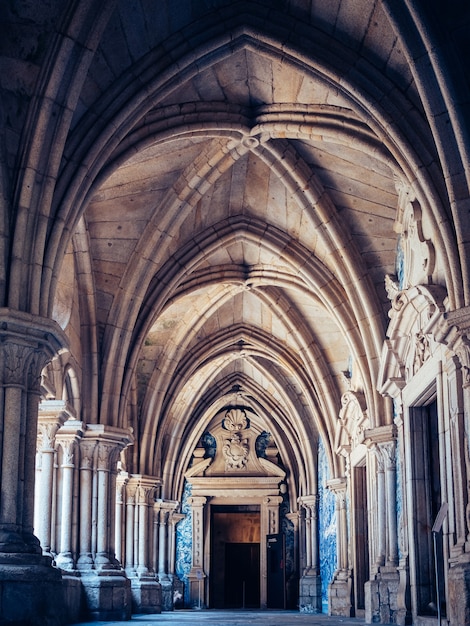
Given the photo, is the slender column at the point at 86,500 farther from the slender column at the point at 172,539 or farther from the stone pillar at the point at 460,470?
the slender column at the point at 172,539

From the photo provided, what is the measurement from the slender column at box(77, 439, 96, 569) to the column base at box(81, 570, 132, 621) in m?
0.20

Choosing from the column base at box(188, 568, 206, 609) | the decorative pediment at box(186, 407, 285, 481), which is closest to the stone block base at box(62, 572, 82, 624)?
the column base at box(188, 568, 206, 609)

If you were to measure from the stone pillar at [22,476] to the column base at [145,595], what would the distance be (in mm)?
8325

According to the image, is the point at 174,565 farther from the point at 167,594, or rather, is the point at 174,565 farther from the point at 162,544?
the point at 167,594

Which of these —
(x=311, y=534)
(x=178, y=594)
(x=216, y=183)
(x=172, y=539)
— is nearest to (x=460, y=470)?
(x=216, y=183)

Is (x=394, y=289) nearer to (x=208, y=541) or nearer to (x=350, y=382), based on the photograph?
(x=350, y=382)

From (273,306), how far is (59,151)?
850 centimetres

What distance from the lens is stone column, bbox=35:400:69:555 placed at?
11859 millimetres

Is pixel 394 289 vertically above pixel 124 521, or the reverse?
pixel 394 289

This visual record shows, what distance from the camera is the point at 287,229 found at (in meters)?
14.1

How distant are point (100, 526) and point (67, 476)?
76 centimetres

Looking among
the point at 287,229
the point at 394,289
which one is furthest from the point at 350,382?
the point at 394,289

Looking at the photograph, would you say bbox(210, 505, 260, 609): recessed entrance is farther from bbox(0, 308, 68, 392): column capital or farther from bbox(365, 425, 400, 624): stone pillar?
bbox(0, 308, 68, 392): column capital

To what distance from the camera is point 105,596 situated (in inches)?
480
